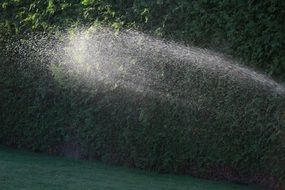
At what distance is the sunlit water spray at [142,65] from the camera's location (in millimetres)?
6523

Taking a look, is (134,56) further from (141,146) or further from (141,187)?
(141,187)

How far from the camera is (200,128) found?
6.68 m

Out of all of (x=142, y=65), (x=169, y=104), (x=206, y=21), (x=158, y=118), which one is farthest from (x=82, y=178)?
(x=206, y=21)

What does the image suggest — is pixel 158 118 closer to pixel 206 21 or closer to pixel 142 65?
pixel 142 65

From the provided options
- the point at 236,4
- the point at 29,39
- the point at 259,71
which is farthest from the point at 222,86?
the point at 29,39

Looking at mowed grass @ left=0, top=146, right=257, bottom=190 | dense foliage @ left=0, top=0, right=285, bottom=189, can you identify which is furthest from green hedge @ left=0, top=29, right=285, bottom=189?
mowed grass @ left=0, top=146, right=257, bottom=190

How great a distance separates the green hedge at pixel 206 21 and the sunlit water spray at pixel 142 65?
12 cm

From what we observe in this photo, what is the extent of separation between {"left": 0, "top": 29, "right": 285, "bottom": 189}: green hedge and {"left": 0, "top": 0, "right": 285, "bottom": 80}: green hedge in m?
0.21

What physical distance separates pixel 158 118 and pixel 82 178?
1.12 metres

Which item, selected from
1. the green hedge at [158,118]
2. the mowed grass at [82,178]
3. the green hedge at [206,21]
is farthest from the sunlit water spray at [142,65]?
the mowed grass at [82,178]

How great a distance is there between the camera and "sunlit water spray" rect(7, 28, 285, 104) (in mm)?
6523

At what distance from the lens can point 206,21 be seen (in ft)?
21.8

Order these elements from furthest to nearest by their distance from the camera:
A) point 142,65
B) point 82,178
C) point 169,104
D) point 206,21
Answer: point 142,65, point 169,104, point 206,21, point 82,178

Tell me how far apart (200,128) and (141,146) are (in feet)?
2.72
